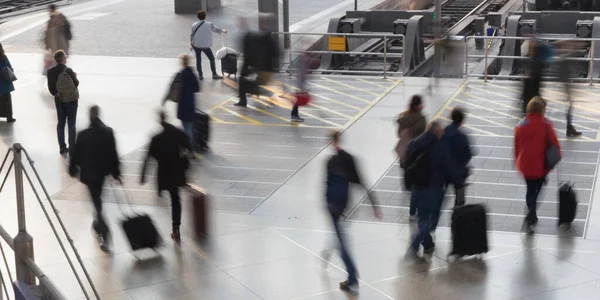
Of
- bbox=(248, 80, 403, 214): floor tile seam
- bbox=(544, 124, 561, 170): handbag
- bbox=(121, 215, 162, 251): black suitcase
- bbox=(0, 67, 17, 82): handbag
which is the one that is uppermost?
bbox=(0, 67, 17, 82): handbag

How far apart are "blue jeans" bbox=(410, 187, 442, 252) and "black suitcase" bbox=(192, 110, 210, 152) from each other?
519 centimetres

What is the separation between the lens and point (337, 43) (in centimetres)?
2191

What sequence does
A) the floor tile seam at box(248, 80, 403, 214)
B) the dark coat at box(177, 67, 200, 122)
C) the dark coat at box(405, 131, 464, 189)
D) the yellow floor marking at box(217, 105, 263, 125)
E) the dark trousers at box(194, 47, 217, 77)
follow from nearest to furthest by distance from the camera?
the dark coat at box(405, 131, 464, 189), the floor tile seam at box(248, 80, 403, 214), the dark coat at box(177, 67, 200, 122), the yellow floor marking at box(217, 105, 263, 125), the dark trousers at box(194, 47, 217, 77)

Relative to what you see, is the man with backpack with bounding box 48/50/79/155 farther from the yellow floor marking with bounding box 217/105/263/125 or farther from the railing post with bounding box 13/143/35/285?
the railing post with bounding box 13/143/35/285

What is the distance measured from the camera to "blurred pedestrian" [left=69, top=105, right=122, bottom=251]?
10.3 meters

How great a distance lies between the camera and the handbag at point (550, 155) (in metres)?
10.4

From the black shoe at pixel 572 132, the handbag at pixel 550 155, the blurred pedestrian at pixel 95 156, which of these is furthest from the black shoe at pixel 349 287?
the black shoe at pixel 572 132

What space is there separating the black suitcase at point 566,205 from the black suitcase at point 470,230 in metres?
1.53

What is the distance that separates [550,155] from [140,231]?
4535mm

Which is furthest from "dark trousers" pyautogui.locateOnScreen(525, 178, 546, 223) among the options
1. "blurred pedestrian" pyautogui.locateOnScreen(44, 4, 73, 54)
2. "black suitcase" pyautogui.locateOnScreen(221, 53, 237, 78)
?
"blurred pedestrian" pyautogui.locateOnScreen(44, 4, 73, 54)

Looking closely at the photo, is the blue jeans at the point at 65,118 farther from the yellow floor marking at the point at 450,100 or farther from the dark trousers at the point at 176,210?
the yellow floor marking at the point at 450,100

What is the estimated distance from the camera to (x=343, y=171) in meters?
9.05

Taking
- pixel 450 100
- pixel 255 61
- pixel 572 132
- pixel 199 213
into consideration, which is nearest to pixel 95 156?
pixel 199 213

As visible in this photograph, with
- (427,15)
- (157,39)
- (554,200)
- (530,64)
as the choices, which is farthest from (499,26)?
(554,200)
